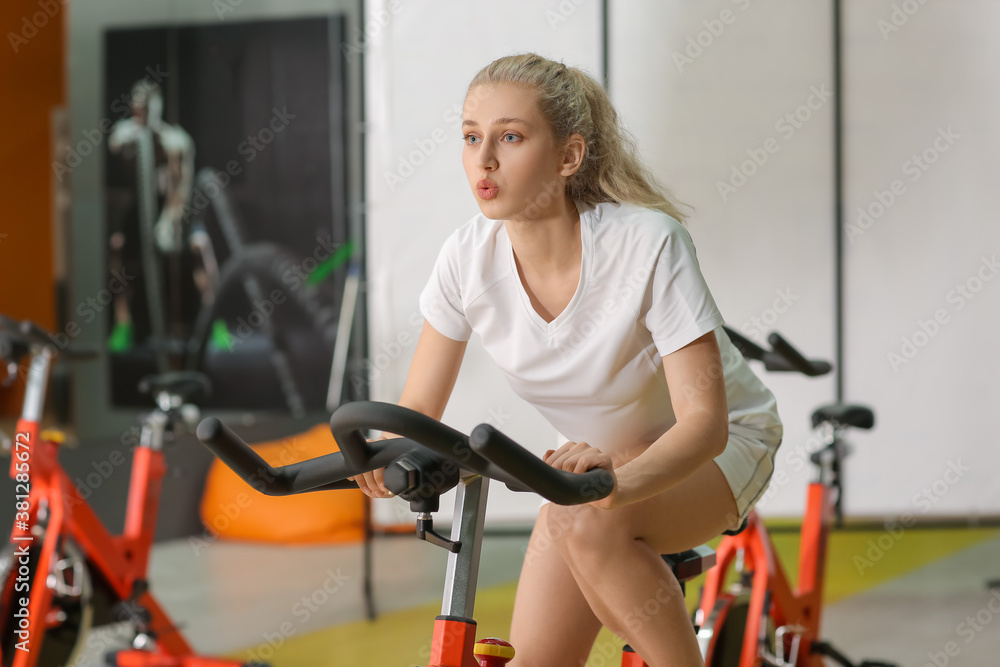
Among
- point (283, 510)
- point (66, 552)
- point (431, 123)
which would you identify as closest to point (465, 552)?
point (66, 552)

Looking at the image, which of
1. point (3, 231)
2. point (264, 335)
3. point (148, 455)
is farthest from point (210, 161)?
point (148, 455)

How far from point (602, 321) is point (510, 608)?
2.40 meters

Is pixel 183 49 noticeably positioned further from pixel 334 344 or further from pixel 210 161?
pixel 334 344

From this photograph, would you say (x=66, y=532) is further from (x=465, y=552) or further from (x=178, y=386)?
(x=465, y=552)

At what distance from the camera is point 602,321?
49.9 inches

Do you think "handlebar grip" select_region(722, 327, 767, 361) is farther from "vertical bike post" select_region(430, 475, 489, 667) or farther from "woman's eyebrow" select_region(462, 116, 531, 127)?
"vertical bike post" select_region(430, 475, 489, 667)

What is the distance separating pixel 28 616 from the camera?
7.45 ft

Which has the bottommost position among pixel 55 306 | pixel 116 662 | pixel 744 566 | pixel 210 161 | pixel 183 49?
pixel 116 662

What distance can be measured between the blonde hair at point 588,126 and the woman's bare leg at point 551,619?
0.46 meters

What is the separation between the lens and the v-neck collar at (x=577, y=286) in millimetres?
1287

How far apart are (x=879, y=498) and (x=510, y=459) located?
342 centimetres

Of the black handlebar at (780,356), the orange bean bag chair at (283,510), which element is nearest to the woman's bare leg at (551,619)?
the black handlebar at (780,356)

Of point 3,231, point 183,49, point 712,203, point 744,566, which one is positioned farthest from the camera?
point 183,49

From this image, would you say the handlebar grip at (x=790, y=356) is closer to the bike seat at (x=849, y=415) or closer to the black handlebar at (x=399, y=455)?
the bike seat at (x=849, y=415)
